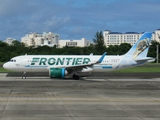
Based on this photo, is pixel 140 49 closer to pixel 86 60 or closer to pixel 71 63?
pixel 86 60

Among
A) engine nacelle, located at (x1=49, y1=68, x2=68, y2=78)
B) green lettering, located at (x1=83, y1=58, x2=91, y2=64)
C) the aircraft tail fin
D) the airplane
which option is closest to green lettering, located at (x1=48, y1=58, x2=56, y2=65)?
the airplane

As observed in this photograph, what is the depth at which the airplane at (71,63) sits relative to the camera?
123 feet

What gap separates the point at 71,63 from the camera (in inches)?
1548

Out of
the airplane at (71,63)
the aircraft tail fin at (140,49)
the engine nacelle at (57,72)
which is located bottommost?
the engine nacelle at (57,72)

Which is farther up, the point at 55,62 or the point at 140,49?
the point at 140,49

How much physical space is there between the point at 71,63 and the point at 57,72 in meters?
3.15

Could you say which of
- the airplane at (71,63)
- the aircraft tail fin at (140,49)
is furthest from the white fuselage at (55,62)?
the aircraft tail fin at (140,49)

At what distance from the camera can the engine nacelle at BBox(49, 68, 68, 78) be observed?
36.7 m

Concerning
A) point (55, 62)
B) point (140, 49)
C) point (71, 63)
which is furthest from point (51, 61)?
point (140, 49)

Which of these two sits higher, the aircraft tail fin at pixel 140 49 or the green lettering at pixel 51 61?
the aircraft tail fin at pixel 140 49

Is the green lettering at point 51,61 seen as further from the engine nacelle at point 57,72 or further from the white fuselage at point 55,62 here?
the engine nacelle at point 57,72

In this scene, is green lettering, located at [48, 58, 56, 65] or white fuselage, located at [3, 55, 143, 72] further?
green lettering, located at [48, 58, 56, 65]

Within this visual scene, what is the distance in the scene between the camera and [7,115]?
44.4 feet

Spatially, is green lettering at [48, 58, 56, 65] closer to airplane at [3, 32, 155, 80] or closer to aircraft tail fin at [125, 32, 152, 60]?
airplane at [3, 32, 155, 80]
